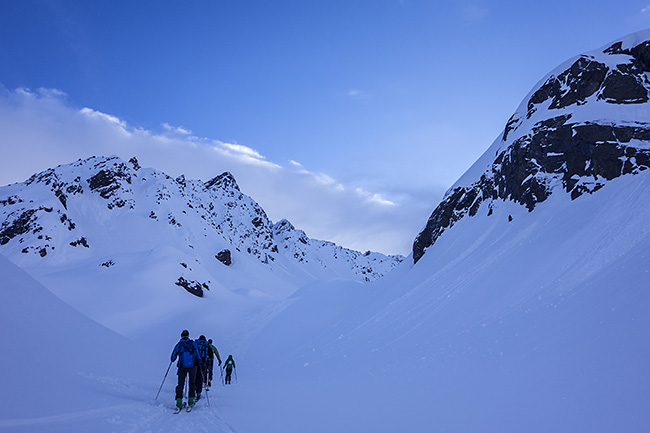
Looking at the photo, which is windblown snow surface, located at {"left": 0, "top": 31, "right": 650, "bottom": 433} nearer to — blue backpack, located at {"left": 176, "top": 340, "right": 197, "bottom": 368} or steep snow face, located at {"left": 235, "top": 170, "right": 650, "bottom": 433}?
steep snow face, located at {"left": 235, "top": 170, "right": 650, "bottom": 433}

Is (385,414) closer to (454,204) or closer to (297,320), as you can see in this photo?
(297,320)

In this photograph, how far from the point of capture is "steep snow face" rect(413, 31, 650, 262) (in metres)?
19.0

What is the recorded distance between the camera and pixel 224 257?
72938mm

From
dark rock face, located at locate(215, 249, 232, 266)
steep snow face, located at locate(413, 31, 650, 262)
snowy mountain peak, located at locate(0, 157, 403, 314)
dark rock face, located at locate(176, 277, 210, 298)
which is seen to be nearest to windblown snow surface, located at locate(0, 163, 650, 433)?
steep snow face, located at locate(413, 31, 650, 262)

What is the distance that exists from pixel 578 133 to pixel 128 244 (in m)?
62.0

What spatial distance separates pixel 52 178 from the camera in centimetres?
6316

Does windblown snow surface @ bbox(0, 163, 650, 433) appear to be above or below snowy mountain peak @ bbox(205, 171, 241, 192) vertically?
below

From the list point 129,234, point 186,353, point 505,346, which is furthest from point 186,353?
point 129,234

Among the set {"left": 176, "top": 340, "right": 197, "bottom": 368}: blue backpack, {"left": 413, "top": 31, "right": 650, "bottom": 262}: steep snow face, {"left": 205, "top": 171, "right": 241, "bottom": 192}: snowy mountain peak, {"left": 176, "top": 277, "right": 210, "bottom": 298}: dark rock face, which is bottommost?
{"left": 176, "top": 340, "right": 197, "bottom": 368}: blue backpack

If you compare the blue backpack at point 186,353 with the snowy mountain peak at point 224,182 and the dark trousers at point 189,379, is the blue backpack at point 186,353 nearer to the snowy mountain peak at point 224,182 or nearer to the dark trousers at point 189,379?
the dark trousers at point 189,379

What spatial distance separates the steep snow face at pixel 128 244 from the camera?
1343 inches

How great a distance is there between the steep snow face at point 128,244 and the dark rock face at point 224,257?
8.7 inches

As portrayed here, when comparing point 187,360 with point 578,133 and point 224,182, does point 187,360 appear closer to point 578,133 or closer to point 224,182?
point 578,133

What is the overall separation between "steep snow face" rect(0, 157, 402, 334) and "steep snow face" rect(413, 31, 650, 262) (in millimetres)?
31415
